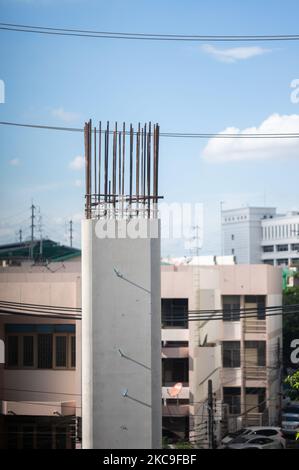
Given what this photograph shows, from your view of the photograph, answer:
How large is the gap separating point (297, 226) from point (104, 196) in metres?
25.8

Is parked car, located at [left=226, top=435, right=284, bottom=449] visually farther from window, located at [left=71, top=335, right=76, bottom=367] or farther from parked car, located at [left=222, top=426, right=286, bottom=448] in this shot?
window, located at [left=71, top=335, right=76, bottom=367]

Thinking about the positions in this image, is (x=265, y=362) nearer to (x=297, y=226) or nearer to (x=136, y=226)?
(x=136, y=226)

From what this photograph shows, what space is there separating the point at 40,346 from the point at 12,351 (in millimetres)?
253

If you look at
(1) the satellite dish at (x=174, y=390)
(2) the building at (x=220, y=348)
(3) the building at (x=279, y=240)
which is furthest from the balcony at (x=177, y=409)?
(3) the building at (x=279, y=240)

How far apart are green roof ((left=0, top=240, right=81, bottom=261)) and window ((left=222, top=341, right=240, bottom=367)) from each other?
4.07m

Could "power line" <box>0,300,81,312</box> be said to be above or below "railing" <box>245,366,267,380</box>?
above

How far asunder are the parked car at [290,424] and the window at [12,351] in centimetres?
418

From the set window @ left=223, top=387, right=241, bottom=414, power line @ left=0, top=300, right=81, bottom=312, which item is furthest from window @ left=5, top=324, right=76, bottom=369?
window @ left=223, top=387, right=241, bottom=414

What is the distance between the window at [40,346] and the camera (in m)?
7.18

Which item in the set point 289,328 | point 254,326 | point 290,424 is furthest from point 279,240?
point 254,326

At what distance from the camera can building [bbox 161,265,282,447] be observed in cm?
892

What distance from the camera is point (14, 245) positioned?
580 inches

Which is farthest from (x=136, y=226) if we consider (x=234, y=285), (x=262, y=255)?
(x=262, y=255)

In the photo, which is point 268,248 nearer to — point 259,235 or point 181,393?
point 259,235
